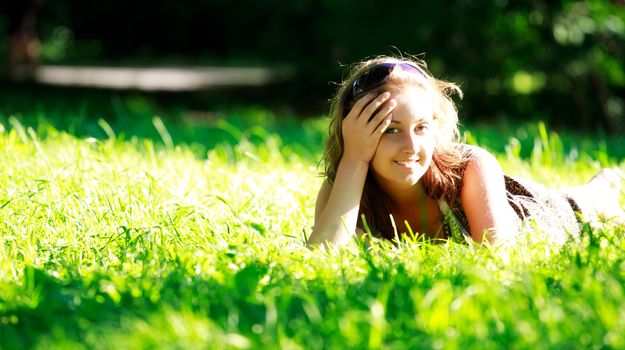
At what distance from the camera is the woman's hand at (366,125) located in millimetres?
2945

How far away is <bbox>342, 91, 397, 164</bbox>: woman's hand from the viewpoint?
2945mm

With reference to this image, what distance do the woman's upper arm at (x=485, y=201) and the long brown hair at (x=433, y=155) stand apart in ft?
0.22

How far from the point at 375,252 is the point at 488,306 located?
0.71 meters

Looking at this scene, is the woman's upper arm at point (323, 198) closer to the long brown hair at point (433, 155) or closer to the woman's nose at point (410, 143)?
the long brown hair at point (433, 155)

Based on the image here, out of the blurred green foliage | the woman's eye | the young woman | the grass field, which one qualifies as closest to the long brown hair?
the young woman

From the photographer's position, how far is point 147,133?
603 centimetres

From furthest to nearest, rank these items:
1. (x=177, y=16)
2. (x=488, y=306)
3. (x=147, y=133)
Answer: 1. (x=177, y=16)
2. (x=147, y=133)
3. (x=488, y=306)

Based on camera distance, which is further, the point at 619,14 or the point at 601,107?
the point at 601,107

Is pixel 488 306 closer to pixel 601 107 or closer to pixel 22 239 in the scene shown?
pixel 22 239

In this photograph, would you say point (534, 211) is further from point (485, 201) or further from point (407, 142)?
point (407, 142)

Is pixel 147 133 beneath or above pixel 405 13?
beneath

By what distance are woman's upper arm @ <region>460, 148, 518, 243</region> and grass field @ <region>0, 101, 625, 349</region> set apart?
0.37ft

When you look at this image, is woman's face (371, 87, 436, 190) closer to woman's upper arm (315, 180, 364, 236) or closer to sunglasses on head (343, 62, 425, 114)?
sunglasses on head (343, 62, 425, 114)

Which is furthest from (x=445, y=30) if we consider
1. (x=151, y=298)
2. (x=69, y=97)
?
(x=151, y=298)
